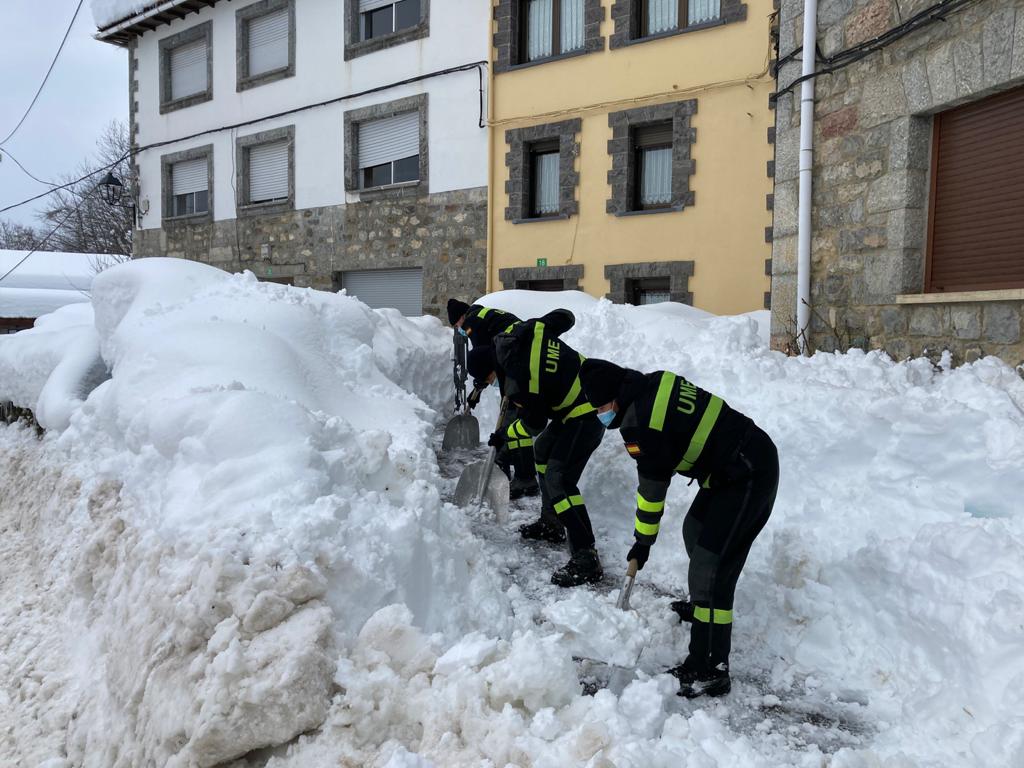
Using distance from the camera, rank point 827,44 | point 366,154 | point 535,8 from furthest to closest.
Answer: point 366,154 < point 535,8 < point 827,44

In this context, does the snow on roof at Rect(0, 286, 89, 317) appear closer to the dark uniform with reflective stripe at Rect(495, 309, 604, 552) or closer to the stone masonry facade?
the dark uniform with reflective stripe at Rect(495, 309, 604, 552)

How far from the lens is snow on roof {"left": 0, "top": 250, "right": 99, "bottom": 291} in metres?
17.7

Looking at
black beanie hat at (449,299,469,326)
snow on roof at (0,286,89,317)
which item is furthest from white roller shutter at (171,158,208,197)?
black beanie hat at (449,299,469,326)

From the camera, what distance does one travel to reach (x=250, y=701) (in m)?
2.63

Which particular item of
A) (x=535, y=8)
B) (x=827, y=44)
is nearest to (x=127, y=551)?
(x=827, y=44)

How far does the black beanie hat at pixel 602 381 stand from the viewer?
3.28 meters

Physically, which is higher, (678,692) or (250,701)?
(250,701)

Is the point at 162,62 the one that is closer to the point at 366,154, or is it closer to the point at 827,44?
the point at 366,154

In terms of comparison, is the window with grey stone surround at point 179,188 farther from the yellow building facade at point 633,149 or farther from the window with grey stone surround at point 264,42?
the yellow building facade at point 633,149

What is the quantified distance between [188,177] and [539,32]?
900cm

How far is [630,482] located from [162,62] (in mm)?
16233

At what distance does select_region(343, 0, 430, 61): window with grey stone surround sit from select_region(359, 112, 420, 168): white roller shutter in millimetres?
1261

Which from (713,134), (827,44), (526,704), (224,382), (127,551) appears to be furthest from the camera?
(713,134)

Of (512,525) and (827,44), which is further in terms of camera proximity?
(827,44)
